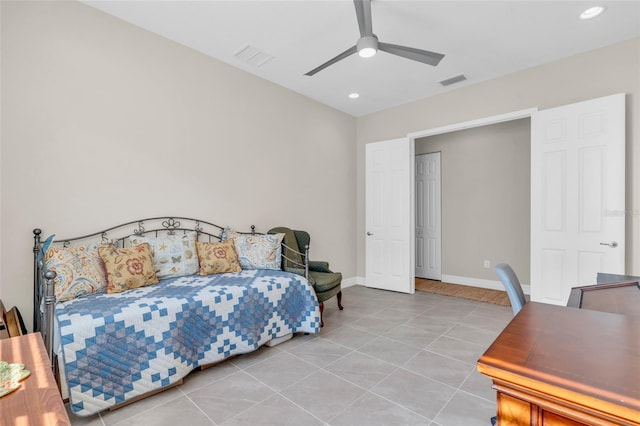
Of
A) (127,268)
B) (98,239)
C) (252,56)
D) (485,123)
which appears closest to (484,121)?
(485,123)

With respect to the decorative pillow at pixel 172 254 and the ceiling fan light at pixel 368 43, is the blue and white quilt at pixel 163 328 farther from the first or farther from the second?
the ceiling fan light at pixel 368 43

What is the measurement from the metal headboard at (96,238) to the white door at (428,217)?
3297 mm

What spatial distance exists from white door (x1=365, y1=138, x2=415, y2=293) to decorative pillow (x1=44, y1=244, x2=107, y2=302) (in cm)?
356

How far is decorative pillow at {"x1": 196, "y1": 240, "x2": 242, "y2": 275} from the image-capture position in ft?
9.51

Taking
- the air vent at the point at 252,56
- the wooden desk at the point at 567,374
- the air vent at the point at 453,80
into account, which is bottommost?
the wooden desk at the point at 567,374

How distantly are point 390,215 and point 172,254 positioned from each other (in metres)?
3.07

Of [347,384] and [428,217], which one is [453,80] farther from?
[347,384]

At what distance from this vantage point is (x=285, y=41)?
9.92 ft

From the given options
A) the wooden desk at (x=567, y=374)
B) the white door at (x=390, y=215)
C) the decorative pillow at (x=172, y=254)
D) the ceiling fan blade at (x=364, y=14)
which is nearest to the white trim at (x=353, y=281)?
the white door at (x=390, y=215)

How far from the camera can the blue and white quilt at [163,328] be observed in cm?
176

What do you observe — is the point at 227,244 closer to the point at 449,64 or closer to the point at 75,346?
the point at 75,346

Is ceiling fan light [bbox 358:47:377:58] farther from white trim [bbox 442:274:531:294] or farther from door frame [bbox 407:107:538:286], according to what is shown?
Result: white trim [bbox 442:274:531:294]

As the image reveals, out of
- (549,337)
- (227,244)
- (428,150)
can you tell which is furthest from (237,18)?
(428,150)

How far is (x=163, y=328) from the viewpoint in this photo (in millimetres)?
2029
